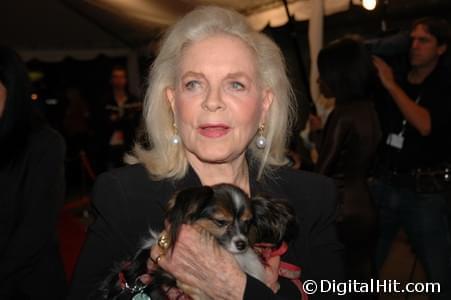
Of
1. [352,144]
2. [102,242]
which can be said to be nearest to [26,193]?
[102,242]

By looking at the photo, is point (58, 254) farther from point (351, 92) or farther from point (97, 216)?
point (351, 92)

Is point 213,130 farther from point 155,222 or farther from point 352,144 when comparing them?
point 352,144

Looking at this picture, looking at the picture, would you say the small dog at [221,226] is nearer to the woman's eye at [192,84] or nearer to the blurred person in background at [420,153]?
the woman's eye at [192,84]

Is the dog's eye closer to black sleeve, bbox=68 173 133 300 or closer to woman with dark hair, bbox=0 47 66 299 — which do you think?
black sleeve, bbox=68 173 133 300

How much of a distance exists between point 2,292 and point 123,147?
5.63m

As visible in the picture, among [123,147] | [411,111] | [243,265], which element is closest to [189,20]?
[243,265]

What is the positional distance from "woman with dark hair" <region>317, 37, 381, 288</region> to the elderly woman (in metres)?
1.45

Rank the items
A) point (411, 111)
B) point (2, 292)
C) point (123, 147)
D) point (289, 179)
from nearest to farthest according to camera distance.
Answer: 1. point (289, 179)
2. point (2, 292)
3. point (411, 111)
4. point (123, 147)

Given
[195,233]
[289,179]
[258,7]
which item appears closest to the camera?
[195,233]

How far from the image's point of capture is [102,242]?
174 centimetres

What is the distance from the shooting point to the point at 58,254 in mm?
2697

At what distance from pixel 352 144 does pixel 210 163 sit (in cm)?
182

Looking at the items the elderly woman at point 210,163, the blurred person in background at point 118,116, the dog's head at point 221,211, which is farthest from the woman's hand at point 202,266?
the blurred person in background at point 118,116

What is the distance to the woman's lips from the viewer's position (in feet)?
5.72
